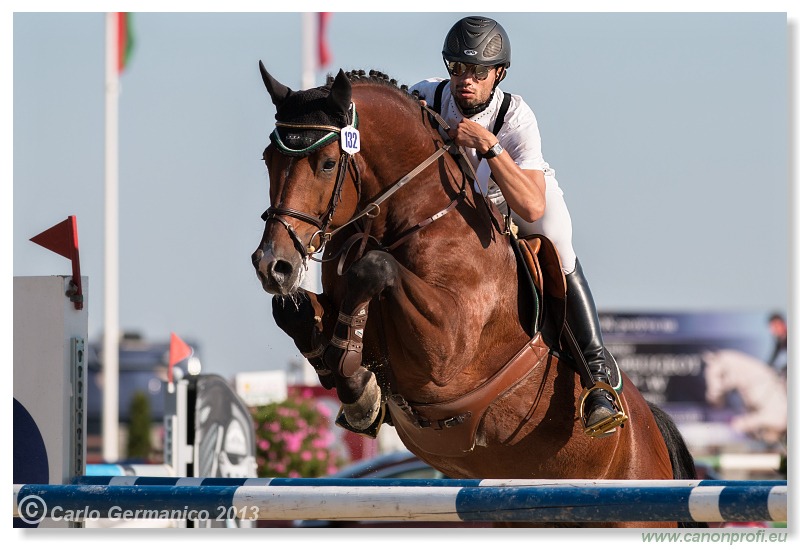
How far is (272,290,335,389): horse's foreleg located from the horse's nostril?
29cm

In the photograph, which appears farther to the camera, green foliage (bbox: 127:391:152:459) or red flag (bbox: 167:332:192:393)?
green foliage (bbox: 127:391:152:459)

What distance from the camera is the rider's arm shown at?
14.0ft

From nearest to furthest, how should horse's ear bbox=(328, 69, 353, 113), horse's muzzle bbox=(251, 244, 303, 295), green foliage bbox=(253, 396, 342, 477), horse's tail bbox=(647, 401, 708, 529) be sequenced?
1. horse's muzzle bbox=(251, 244, 303, 295)
2. horse's ear bbox=(328, 69, 353, 113)
3. horse's tail bbox=(647, 401, 708, 529)
4. green foliage bbox=(253, 396, 342, 477)

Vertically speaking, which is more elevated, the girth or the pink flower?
the girth

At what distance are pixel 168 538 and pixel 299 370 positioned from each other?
46.7 feet

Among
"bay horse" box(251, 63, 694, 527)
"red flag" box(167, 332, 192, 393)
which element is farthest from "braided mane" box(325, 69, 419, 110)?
"red flag" box(167, 332, 192, 393)

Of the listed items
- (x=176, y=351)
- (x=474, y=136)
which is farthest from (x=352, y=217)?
(x=176, y=351)

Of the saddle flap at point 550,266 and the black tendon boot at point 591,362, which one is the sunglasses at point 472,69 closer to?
the saddle flap at point 550,266

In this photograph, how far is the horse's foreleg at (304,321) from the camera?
168 inches

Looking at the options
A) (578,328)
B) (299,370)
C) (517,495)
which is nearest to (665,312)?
(299,370)

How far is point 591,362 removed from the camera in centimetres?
458

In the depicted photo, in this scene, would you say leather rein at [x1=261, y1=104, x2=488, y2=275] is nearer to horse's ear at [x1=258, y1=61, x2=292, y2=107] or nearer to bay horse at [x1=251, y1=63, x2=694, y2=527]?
bay horse at [x1=251, y1=63, x2=694, y2=527]
